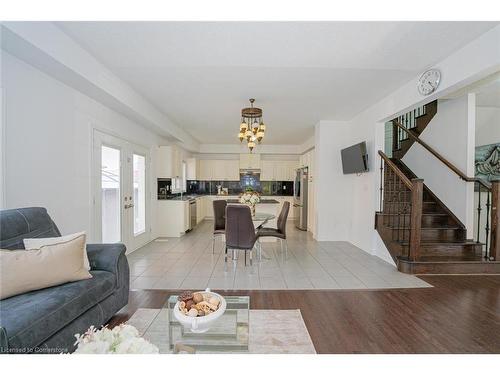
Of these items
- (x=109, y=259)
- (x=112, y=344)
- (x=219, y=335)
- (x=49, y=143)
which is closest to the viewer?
(x=112, y=344)

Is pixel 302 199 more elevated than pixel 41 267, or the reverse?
pixel 302 199

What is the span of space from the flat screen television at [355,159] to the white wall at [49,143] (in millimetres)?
4259

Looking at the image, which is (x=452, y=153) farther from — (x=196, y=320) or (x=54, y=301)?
(x=54, y=301)

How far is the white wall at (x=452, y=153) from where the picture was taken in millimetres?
3891

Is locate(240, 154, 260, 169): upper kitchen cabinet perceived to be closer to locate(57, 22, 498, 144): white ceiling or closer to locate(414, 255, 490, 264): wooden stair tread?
locate(57, 22, 498, 144): white ceiling

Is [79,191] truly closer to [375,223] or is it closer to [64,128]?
[64,128]

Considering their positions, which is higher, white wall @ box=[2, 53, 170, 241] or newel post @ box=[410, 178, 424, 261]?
white wall @ box=[2, 53, 170, 241]

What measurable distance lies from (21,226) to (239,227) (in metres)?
2.24

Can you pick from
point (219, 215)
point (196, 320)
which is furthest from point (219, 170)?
point (196, 320)

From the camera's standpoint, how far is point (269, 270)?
3441 mm

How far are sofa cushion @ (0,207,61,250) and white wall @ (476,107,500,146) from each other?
22.5 feet

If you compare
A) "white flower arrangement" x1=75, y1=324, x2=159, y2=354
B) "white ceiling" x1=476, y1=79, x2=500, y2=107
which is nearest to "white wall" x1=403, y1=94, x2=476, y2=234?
"white ceiling" x1=476, y1=79, x2=500, y2=107

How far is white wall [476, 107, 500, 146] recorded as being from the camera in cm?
448
